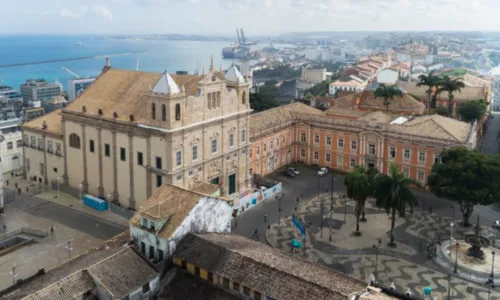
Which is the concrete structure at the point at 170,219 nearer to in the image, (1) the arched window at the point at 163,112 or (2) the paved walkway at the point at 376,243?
(1) the arched window at the point at 163,112

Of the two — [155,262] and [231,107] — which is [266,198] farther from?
[155,262]

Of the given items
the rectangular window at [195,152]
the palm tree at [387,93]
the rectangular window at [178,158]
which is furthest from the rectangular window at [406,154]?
the rectangular window at [178,158]

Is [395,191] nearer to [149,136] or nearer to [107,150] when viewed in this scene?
[149,136]

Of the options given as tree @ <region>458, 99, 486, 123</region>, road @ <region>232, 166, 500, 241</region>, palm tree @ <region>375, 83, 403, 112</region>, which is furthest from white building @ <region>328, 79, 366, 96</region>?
road @ <region>232, 166, 500, 241</region>

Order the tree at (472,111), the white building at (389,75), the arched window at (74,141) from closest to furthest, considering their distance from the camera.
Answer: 1. the arched window at (74,141)
2. the tree at (472,111)
3. the white building at (389,75)

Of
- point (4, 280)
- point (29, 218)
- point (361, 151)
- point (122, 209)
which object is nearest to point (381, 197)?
point (361, 151)

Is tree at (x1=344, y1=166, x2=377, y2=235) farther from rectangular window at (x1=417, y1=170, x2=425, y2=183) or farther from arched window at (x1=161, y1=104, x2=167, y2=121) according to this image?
arched window at (x1=161, y1=104, x2=167, y2=121)

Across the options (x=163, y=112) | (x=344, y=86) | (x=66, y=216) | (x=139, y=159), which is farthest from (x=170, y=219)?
(x=344, y=86)
